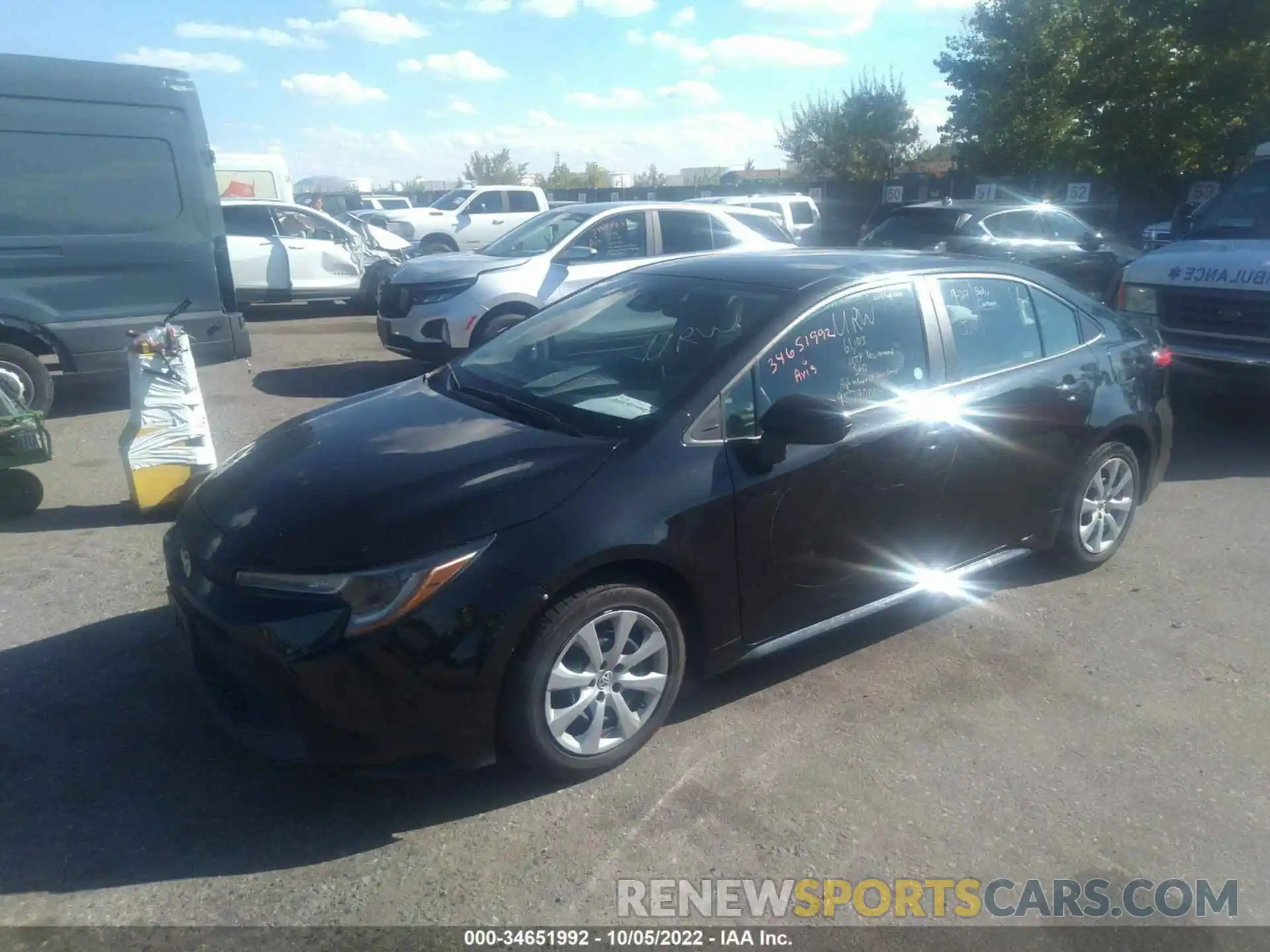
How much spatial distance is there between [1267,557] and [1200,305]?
10.1 ft

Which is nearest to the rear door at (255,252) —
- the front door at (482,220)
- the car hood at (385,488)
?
the front door at (482,220)

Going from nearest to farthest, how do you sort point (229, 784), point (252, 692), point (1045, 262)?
point (252, 692) < point (229, 784) < point (1045, 262)

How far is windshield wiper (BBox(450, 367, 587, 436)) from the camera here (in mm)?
3609

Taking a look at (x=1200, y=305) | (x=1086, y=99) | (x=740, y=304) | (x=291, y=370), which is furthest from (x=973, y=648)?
(x=1086, y=99)

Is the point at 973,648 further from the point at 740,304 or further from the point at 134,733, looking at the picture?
the point at 134,733

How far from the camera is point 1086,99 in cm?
2545

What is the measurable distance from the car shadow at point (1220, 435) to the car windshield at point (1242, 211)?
54.7 inches

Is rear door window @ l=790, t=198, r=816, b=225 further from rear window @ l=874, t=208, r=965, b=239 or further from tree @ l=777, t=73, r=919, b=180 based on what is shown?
tree @ l=777, t=73, r=919, b=180

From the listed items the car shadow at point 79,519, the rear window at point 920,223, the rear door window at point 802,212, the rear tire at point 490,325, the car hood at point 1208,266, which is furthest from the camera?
the rear door window at point 802,212

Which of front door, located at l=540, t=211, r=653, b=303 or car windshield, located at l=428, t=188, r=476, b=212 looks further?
car windshield, located at l=428, t=188, r=476, b=212

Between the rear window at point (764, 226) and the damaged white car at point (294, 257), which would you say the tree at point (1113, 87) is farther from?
the damaged white car at point (294, 257)

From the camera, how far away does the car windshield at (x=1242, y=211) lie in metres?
8.34

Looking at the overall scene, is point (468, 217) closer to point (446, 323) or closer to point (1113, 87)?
point (446, 323)

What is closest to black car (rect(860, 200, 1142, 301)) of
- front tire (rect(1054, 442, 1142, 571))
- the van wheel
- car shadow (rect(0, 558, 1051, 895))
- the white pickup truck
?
front tire (rect(1054, 442, 1142, 571))
